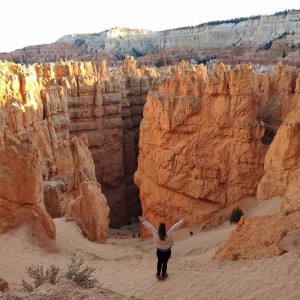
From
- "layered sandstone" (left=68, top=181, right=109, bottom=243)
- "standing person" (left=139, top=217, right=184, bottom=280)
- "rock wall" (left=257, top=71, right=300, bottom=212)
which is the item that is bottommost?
"layered sandstone" (left=68, top=181, right=109, bottom=243)

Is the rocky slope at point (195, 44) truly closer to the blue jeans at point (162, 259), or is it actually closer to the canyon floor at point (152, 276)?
the canyon floor at point (152, 276)

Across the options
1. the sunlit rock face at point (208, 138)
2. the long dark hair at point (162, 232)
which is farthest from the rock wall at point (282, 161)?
the long dark hair at point (162, 232)

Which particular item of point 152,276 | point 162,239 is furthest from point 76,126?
point 162,239

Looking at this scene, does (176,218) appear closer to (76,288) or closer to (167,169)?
(167,169)

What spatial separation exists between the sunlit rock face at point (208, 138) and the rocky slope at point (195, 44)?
31523mm

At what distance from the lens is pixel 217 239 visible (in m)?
12.8

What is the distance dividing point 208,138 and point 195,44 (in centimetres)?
6591

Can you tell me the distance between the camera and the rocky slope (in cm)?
6022

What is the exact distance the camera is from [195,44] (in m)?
79.5

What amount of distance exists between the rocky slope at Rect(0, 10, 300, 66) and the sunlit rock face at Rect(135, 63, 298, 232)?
1241 inches

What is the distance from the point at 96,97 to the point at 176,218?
11.6 m

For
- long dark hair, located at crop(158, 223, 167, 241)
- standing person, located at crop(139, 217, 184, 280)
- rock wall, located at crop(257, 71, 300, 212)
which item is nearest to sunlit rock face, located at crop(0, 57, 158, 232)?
rock wall, located at crop(257, 71, 300, 212)

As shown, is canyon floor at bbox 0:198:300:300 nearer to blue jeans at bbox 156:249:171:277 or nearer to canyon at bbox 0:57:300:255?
blue jeans at bbox 156:249:171:277

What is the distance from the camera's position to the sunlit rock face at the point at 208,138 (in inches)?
658
